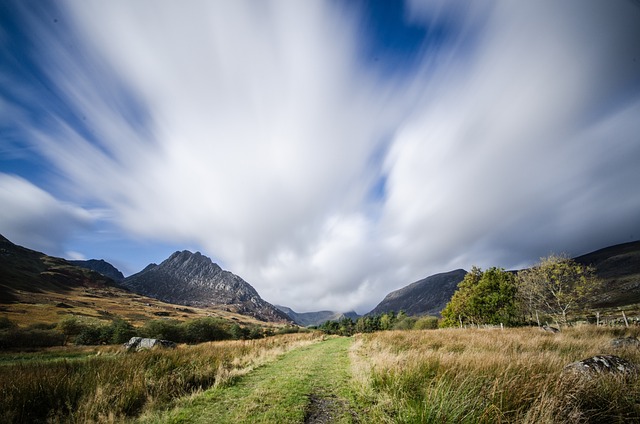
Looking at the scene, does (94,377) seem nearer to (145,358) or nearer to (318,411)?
(145,358)

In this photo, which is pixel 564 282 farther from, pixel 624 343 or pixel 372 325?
pixel 372 325

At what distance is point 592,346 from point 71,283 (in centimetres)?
24631

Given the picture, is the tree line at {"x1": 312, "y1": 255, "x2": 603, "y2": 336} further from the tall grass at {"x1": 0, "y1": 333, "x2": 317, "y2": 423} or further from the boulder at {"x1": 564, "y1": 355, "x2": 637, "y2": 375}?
the tall grass at {"x1": 0, "y1": 333, "x2": 317, "y2": 423}

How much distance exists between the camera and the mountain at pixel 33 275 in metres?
118

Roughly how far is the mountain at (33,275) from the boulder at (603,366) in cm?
14647

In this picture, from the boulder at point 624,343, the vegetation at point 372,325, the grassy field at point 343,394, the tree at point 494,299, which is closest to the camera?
the grassy field at point 343,394

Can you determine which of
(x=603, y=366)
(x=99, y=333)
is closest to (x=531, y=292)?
(x=603, y=366)

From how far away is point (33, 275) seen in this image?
149 meters

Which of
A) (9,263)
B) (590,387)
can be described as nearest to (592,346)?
(590,387)

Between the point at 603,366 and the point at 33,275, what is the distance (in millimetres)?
238787

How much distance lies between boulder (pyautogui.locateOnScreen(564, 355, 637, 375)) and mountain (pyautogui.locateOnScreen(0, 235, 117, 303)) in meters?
146

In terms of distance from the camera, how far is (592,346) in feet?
38.7

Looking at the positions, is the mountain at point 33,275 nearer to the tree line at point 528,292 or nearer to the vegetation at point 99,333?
the vegetation at point 99,333

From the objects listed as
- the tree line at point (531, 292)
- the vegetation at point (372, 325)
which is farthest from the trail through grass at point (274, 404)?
the vegetation at point (372, 325)
